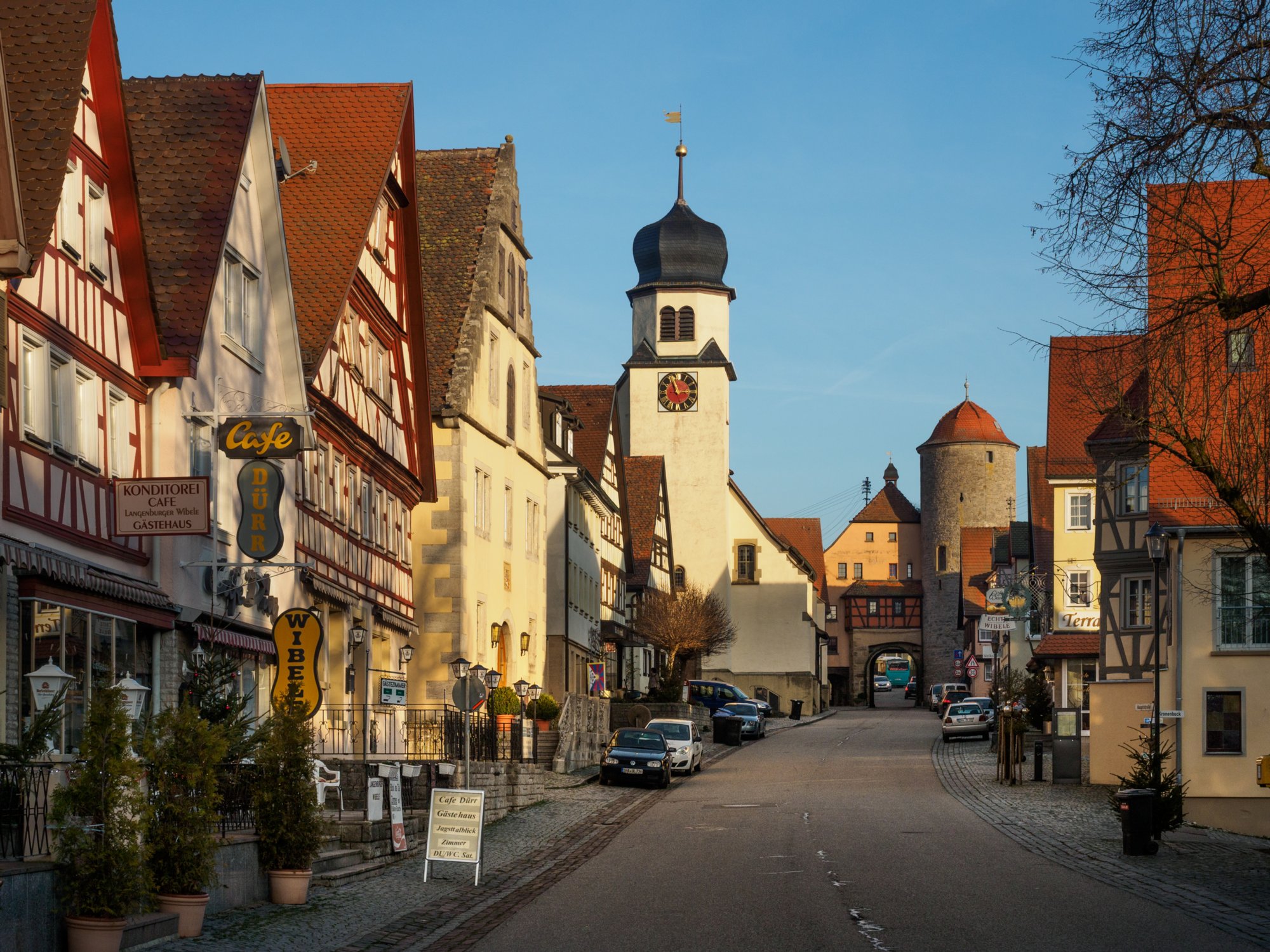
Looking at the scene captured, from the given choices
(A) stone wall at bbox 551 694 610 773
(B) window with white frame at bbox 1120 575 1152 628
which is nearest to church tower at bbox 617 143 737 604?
(A) stone wall at bbox 551 694 610 773

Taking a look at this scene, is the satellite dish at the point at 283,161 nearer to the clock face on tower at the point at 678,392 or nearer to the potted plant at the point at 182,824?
the potted plant at the point at 182,824

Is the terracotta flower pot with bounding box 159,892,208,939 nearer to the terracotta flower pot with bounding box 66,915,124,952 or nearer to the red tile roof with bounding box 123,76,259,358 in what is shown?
the terracotta flower pot with bounding box 66,915,124,952

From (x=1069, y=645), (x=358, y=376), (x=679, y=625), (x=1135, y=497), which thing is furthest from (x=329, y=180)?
(x=679, y=625)

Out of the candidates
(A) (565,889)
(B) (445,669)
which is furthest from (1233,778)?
(A) (565,889)

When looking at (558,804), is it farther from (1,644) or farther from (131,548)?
(1,644)

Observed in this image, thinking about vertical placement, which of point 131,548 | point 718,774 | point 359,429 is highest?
point 359,429

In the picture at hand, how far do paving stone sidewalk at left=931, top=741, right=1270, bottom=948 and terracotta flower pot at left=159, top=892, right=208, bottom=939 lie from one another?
850 centimetres

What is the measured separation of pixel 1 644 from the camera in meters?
16.7

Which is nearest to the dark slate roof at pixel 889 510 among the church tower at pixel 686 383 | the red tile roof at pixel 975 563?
the red tile roof at pixel 975 563

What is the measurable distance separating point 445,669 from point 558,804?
17.6 ft

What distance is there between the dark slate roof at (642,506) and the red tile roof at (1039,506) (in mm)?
16936

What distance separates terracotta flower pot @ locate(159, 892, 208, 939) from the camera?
46.5 feet

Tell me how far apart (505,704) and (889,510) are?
89243 millimetres

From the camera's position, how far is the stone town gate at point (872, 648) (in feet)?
375
